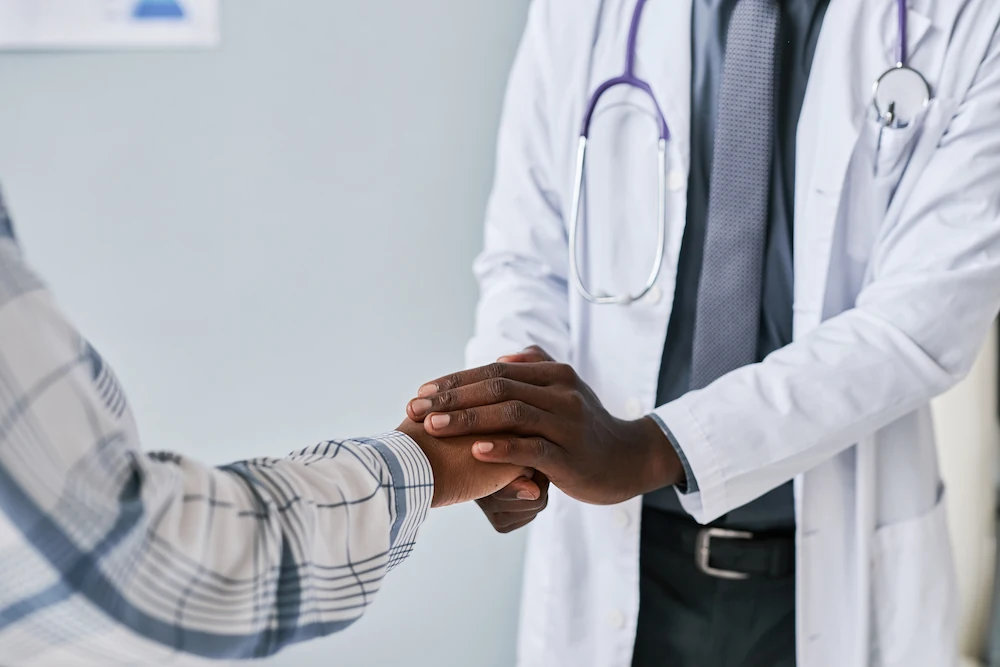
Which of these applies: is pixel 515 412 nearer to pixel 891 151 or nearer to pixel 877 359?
pixel 877 359

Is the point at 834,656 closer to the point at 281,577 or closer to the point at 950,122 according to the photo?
the point at 950,122

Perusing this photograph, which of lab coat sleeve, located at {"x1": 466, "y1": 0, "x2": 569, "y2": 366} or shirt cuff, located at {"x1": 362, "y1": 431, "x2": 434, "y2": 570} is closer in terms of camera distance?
shirt cuff, located at {"x1": 362, "y1": 431, "x2": 434, "y2": 570}

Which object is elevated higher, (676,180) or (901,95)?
(901,95)

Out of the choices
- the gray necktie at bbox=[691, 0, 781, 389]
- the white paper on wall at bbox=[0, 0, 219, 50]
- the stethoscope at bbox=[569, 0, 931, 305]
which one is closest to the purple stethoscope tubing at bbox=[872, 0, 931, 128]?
the stethoscope at bbox=[569, 0, 931, 305]

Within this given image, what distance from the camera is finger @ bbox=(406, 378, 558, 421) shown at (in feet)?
3.26

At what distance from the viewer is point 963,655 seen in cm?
228

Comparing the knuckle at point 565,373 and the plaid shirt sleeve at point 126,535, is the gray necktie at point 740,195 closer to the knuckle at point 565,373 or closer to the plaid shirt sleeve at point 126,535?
the knuckle at point 565,373

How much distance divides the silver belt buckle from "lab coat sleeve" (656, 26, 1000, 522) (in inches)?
5.0

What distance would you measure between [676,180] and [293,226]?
2.42 feet

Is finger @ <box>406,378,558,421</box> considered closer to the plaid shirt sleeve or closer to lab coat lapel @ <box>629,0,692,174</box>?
the plaid shirt sleeve

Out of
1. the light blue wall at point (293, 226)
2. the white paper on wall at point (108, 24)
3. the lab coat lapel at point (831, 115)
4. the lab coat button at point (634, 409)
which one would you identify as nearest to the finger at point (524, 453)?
the lab coat button at point (634, 409)

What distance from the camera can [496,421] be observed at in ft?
3.26

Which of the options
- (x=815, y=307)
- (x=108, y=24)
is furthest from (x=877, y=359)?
(x=108, y=24)

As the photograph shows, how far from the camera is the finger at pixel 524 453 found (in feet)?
3.16
